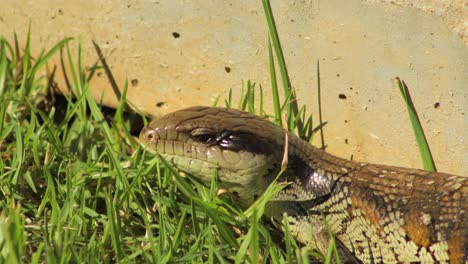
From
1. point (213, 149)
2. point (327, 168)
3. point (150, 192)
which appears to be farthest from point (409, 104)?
point (150, 192)

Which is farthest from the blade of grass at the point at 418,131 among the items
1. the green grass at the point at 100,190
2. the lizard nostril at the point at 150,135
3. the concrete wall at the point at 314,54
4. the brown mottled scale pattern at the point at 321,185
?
the lizard nostril at the point at 150,135

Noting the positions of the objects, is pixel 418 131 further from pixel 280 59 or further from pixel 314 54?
pixel 280 59

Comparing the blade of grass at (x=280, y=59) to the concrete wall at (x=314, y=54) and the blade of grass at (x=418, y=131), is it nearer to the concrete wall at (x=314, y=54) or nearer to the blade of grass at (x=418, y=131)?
the concrete wall at (x=314, y=54)

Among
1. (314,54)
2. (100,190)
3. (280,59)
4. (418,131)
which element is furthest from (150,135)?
(418,131)

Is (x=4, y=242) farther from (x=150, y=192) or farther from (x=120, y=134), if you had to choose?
(x=120, y=134)

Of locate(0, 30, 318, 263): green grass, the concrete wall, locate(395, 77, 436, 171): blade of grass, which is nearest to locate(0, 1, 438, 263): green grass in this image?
locate(0, 30, 318, 263): green grass
